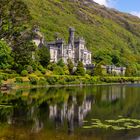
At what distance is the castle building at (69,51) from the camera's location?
130 metres

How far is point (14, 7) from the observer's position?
2039 inches

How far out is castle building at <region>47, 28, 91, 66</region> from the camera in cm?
13050

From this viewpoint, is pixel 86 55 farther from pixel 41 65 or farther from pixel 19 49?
pixel 19 49

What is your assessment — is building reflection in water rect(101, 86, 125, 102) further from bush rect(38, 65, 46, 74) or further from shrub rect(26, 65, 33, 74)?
bush rect(38, 65, 46, 74)

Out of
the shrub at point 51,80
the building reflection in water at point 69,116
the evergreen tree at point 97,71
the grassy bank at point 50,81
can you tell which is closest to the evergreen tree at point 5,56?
the grassy bank at point 50,81

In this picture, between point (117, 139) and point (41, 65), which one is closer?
point (117, 139)

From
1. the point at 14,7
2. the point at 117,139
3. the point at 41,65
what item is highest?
the point at 14,7

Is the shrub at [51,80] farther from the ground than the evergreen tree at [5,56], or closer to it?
closer to it

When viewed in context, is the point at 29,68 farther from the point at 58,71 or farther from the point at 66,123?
the point at 66,123

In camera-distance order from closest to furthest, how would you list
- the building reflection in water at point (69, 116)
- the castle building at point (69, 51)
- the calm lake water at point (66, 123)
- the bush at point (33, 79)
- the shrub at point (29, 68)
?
the calm lake water at point (66, 123), the building reflection in water at point (69, 116), the bush at point (33, 79), the shrub at point (29, 68), the castle building at point (69, 51)

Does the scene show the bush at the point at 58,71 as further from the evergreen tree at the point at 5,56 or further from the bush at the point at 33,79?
the evergreen tree at the point at 5,56

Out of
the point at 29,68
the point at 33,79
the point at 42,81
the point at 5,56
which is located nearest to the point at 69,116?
the point at 5,56

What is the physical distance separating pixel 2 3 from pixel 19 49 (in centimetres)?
2126

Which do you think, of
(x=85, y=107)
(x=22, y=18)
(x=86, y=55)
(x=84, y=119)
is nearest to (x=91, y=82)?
(x=86, y=55)
